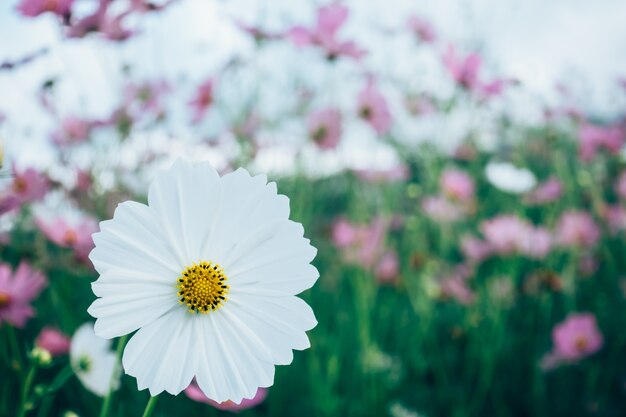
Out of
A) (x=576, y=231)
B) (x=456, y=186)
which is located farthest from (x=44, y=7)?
(x=576, y=231)

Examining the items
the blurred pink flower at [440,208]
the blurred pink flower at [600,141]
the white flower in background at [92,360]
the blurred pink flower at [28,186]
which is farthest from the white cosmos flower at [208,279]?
the blurred pink flower at [600,141]

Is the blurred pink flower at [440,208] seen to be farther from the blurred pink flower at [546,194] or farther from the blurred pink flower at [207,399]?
the blurred pink flower at [207,399]

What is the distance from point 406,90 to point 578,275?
0.74 metres

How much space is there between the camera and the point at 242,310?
1.37 ft

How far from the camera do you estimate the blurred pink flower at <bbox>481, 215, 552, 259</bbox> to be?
1422 millimetres

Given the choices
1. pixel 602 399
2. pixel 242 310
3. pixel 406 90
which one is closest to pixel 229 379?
pixel 242 310

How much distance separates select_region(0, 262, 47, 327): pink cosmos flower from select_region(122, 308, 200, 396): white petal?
1.24ft

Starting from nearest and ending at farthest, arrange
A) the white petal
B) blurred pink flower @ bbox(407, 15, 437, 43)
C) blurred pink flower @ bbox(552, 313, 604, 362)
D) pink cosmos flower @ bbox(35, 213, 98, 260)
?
the white petal → pink cosmos flower @ bbox(35, 213, 98, 260) → blurred pink flower @ bbox(552, 313, 604, 362) → blurred pink flower @ bbox(407, 15, 437, 43)

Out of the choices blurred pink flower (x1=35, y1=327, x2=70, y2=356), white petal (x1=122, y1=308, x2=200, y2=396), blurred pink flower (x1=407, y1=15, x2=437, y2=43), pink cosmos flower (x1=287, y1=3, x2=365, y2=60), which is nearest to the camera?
white petal (x1=122, y1=308, x2=200, y2=396)

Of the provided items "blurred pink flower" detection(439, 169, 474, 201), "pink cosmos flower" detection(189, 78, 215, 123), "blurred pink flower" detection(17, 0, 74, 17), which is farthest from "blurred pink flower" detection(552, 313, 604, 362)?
"blurred pink flower" detection(17, 0, 74, 17)

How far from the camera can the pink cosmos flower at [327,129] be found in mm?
1202

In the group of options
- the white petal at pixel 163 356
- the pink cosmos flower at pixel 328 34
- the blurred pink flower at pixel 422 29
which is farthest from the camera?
the blurred pink flower at pixel 422 29

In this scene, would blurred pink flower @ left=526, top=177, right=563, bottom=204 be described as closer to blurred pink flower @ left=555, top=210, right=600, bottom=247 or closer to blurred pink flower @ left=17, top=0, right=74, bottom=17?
blurred pink flower @ left=555, top=210, right=600, bottom=247

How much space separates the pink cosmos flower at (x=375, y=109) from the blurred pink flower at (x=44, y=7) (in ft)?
2.21
